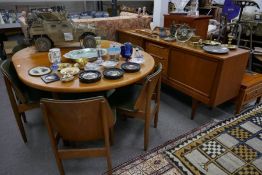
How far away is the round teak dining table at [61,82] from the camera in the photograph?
1.32 metres

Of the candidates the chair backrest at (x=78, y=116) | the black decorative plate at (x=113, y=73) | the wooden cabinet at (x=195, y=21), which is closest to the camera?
the chair backrest at (x=78, y=116)

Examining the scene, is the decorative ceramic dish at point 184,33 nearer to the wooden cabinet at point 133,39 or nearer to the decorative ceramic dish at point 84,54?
the wooden cabinet at point 133,39

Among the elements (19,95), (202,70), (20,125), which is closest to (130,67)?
(202,70)

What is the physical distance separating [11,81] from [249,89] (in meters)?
2.29

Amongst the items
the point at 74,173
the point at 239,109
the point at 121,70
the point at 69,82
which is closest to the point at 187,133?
the point at 239,109

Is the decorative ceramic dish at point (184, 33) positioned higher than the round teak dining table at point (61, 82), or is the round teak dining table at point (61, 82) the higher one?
the decorative ceramic dish at point (184, 33)

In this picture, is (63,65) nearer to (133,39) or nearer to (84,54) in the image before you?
(84,54)

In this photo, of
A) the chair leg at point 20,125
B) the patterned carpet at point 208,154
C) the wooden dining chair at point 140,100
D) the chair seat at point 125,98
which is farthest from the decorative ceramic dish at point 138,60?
the chair leg at point 20,125

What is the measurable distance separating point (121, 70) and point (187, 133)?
96 centimetres

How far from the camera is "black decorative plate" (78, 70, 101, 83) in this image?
1375mm

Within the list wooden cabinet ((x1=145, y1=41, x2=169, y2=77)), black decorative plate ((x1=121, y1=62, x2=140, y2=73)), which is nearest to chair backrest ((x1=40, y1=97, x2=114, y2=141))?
black decorative plate ((x1=121, y1=62, x2=140, y2=73))

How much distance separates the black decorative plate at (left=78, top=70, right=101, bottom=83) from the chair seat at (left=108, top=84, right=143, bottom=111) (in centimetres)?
32

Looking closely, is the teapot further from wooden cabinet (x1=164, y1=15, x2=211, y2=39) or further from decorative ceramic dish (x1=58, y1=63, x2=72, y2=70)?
wooden cabinet (x1=164, y1=15, x2=211, y2=39)

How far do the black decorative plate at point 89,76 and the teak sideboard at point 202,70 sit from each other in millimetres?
1071
